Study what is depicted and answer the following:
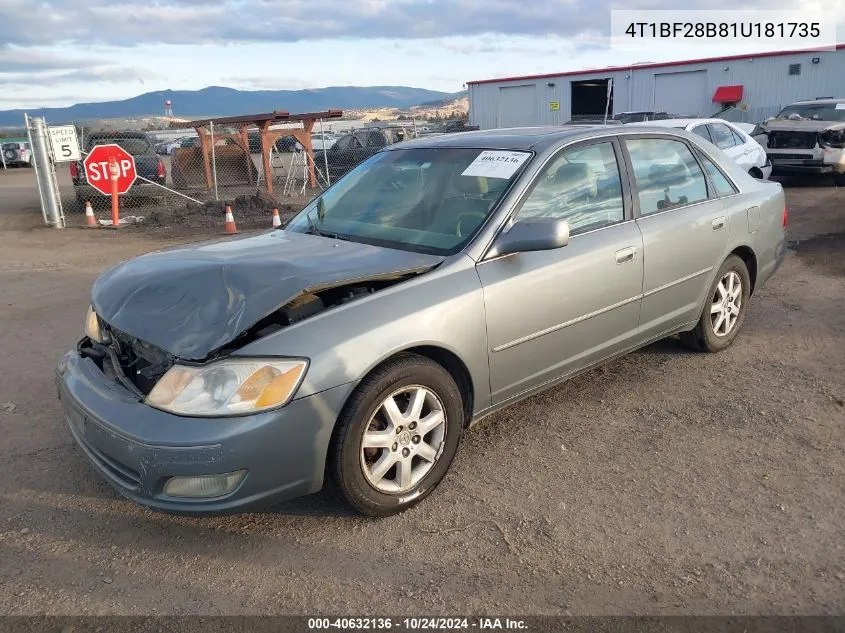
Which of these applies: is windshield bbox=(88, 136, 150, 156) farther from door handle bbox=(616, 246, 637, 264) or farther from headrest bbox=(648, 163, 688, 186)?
door handle bbox=(616, 246, 637, 264)

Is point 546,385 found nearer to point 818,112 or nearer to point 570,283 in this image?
point 570,283

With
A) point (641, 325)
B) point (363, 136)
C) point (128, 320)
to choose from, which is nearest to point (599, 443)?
point (641, 325)

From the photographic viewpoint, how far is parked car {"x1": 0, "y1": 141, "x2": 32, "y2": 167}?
3055 centimetres

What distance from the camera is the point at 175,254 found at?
3.66m

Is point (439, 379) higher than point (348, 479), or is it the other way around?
point (439, 379)

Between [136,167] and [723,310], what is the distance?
13602 mm

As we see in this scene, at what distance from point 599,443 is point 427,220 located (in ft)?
5.11

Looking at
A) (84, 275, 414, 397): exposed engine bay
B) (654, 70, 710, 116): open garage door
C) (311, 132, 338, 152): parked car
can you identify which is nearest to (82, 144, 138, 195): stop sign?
(311, 132, 338, 152): parked car

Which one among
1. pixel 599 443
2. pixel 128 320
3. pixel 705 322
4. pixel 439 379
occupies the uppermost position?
pixel 128 320

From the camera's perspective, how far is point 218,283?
120 inches

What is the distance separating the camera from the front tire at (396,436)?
9.35 feet

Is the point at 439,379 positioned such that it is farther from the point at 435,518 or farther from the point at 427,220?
the point at 427,220

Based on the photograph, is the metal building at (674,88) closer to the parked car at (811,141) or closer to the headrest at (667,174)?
the parked car at (811,141)

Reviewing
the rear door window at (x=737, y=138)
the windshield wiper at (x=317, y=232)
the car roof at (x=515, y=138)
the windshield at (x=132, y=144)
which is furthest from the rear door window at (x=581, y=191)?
the windshield at (x=132, y=144)
